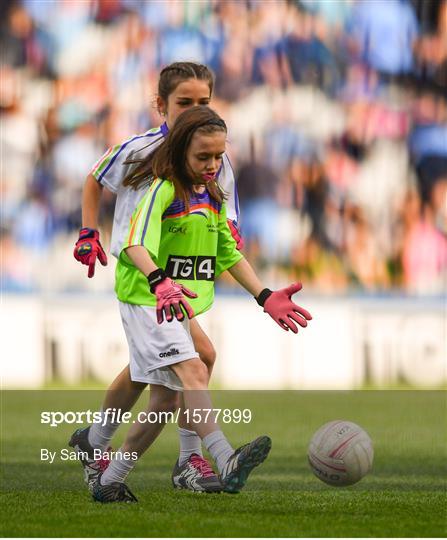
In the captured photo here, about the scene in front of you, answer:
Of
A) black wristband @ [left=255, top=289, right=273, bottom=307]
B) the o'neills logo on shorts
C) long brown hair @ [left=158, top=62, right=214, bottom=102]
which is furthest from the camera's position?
long brown hair @ [left=158, top=62, right=214, bottom=102]

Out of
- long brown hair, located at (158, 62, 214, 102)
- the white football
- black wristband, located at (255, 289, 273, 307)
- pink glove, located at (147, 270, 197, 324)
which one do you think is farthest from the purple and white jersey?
the white football

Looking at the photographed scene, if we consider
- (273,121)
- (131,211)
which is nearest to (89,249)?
(131,211)

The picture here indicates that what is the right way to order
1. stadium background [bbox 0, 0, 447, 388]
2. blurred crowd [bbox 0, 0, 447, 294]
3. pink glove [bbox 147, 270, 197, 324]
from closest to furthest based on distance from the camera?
pink glove [bbox 147, 270, 197, 324]
stadium background [bbox 0, 0, 447, 388]
blurred crowd [bbox 0, 0, 447, 294]

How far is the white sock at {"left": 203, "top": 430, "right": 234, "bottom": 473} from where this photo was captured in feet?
14.7

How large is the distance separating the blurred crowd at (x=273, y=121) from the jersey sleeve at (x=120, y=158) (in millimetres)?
8156

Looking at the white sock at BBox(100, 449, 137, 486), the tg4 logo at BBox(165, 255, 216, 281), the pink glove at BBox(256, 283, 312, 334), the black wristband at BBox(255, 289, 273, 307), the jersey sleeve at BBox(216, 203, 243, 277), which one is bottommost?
the white sock at BBox(100, 449, 137, 486)

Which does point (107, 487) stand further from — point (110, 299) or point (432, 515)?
point (110, 299)

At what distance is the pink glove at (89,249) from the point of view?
5.27 m

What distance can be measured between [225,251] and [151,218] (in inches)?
21.7

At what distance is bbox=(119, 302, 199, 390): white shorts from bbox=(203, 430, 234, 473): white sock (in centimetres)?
26

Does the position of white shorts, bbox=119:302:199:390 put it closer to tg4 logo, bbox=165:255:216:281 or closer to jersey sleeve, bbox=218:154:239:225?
tg4 logo, bbox=165:255:216:281

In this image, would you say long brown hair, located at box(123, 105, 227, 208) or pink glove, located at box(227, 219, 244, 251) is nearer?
long brown hair, located at box(123, 105, 227, 208)

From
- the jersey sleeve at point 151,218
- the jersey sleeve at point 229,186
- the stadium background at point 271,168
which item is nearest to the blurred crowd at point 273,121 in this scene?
the stadium background at point 271,168

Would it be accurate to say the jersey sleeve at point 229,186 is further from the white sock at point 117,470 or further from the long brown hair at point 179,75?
the white sock at point 117,470
